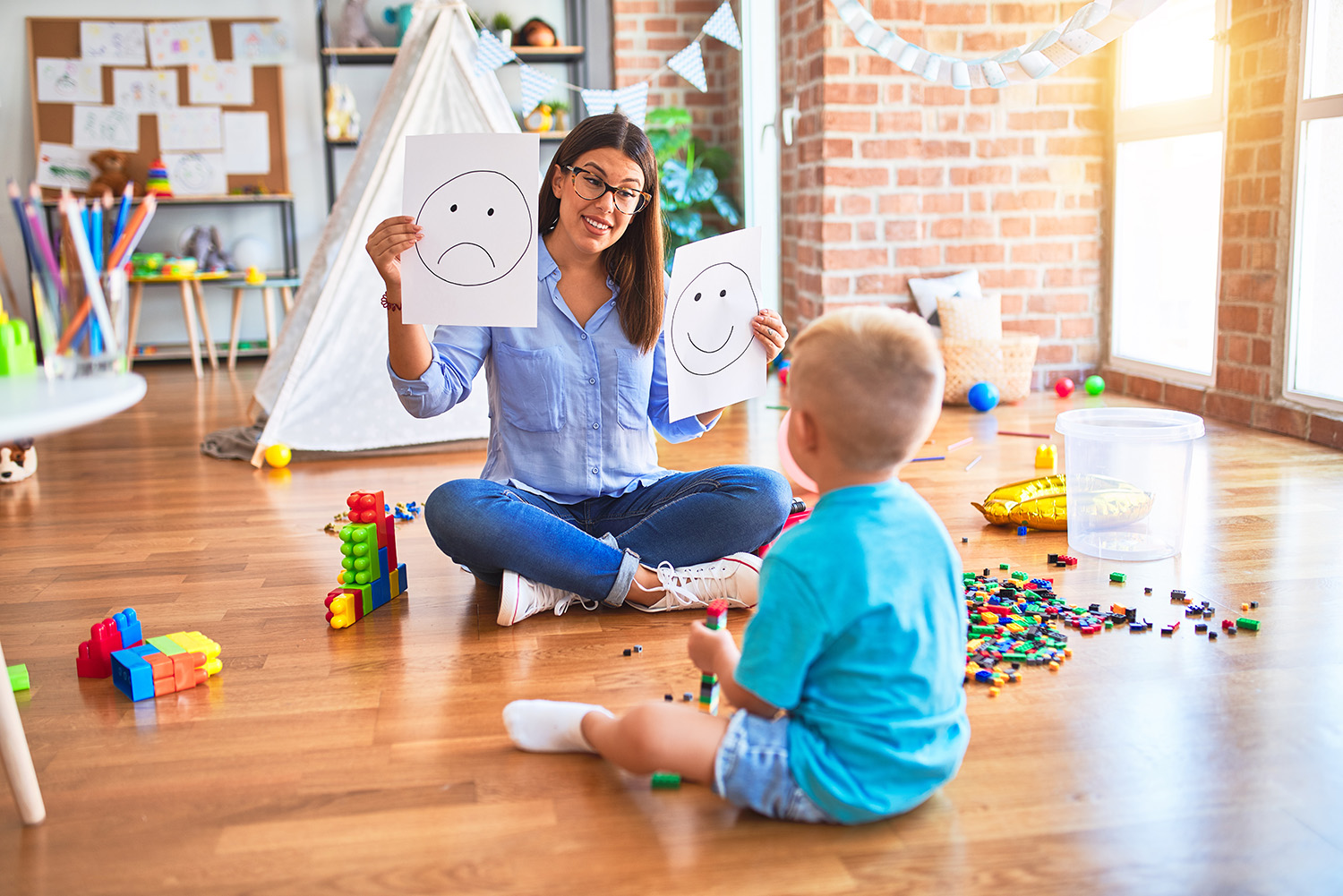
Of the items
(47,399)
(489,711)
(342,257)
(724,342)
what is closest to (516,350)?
(724,342)

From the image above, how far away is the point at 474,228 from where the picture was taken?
162 cm

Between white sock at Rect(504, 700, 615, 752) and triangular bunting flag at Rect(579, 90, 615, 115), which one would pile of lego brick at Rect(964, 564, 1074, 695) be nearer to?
white sock at Rect(504, 700, 615, 752)

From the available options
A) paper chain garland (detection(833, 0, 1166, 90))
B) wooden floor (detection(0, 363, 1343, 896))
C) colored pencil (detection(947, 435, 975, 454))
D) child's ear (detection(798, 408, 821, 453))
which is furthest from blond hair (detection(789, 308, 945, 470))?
colored pencil (detection(947, 435, 975, 454))

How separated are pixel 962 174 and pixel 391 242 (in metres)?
2.79

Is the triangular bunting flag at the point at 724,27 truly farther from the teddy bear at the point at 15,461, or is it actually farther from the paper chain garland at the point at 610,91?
the teddy bear at the point at 15,461

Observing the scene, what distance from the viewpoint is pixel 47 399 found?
0.91 m

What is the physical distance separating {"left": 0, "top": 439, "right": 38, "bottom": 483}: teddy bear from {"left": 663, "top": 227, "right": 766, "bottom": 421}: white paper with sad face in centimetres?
195

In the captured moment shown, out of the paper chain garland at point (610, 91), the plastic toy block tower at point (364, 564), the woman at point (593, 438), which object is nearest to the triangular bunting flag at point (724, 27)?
the paper chain garland at point (610, 91)

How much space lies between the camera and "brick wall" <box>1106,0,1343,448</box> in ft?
9.59

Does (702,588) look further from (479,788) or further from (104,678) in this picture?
(104,678)

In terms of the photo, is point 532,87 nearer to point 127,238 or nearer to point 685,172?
point 685,172

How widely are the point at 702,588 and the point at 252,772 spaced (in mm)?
711

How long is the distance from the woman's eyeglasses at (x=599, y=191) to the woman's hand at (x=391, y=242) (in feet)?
0.80

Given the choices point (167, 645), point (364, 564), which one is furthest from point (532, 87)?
point (167, 645)
